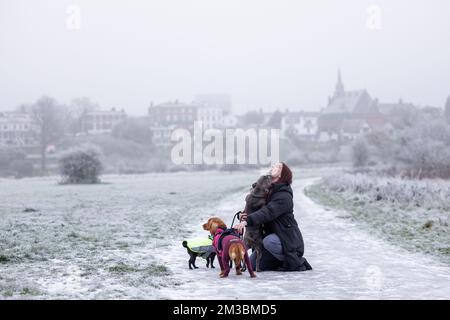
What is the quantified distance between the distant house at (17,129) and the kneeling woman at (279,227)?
9116 centimetres

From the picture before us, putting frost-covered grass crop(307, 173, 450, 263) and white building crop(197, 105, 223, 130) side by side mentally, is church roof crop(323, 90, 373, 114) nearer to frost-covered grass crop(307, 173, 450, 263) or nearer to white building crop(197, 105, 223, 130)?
white building crop(197, 105, 223, 130)

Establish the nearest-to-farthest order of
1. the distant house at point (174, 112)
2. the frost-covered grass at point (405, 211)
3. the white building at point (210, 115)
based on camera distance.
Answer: the frost-covered grass at point (405, 211) < the white building at point (210, 115) < the distant house at point (174, 112)

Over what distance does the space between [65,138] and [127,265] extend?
101392 mm

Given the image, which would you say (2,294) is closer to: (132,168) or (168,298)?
(168,298)

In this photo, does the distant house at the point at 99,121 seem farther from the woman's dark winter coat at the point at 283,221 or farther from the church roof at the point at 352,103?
the woman's dark winter coat at the point at 283,221

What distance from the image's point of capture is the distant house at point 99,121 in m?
139

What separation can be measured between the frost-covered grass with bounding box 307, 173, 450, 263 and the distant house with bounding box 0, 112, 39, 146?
7576 centimetres

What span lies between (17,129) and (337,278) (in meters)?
109

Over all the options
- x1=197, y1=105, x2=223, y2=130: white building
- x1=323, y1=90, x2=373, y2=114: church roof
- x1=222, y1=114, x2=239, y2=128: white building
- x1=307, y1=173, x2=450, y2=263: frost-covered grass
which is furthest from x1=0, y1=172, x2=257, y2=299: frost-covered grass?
x1=323, y1=90, x2=373, y2=114: church roof

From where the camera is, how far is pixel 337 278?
366 inches

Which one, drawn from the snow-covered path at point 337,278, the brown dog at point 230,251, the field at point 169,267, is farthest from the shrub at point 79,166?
the brown dog at point 230,251
